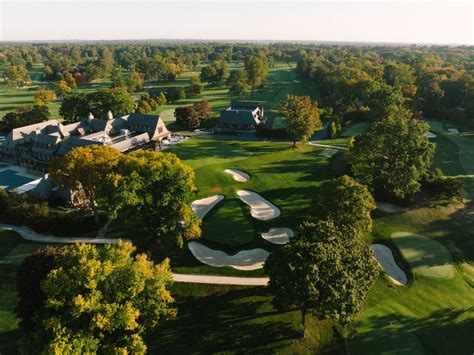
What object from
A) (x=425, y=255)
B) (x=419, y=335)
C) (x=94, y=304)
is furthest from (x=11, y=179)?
(x=425, y=255)

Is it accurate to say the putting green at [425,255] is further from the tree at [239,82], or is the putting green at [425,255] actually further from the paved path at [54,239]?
the tree at [239,82]

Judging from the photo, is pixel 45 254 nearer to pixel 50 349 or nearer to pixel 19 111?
pixel 50 349

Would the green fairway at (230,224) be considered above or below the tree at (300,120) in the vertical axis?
below

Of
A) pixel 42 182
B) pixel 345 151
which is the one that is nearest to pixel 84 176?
pixel 42 182

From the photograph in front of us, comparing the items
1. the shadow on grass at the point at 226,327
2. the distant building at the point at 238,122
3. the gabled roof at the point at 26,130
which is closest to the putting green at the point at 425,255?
the shadow on grass at the point at 226,327

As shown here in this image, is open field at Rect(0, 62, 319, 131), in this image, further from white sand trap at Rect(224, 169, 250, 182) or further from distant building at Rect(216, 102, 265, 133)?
white sand trap at Rect(224, 169, 250, 182)

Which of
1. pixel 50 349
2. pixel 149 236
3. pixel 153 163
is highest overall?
pixel 153 163

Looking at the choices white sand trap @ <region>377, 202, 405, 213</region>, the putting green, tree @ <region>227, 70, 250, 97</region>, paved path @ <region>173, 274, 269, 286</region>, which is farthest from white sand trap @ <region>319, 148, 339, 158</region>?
Result: tree @ <region>227, 70, 250, 97</region>
